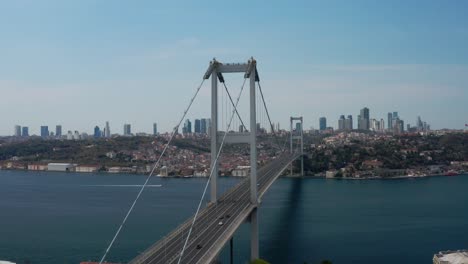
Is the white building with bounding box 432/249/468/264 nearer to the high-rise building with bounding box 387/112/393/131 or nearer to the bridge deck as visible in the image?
the bridge deck

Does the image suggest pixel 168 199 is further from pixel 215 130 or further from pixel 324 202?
pixel 215 130

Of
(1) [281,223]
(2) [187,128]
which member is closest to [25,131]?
(2) [187,128]

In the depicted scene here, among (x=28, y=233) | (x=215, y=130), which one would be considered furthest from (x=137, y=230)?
(x=215, y=130)

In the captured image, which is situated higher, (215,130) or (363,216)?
(215,130)

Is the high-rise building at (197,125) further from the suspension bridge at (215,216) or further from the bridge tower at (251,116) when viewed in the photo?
the bridge tower at (251,116)

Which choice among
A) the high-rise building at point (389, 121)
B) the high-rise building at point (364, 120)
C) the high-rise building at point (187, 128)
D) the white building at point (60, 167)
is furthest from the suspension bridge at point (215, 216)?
the high-rise building at point (389, 121)

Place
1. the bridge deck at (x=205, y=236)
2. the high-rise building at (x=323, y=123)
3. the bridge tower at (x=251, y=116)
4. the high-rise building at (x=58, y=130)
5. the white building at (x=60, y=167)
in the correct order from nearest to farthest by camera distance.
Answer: the bridge deck at (x=205, y=236), the bridge tower at (x=251, y=116), the white building at (x=60, y=167), the high-rise building at (x=58, y=130), the high-rise building at (x=323, y=123)

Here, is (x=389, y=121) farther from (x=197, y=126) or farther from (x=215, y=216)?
(x=215, y=216)
